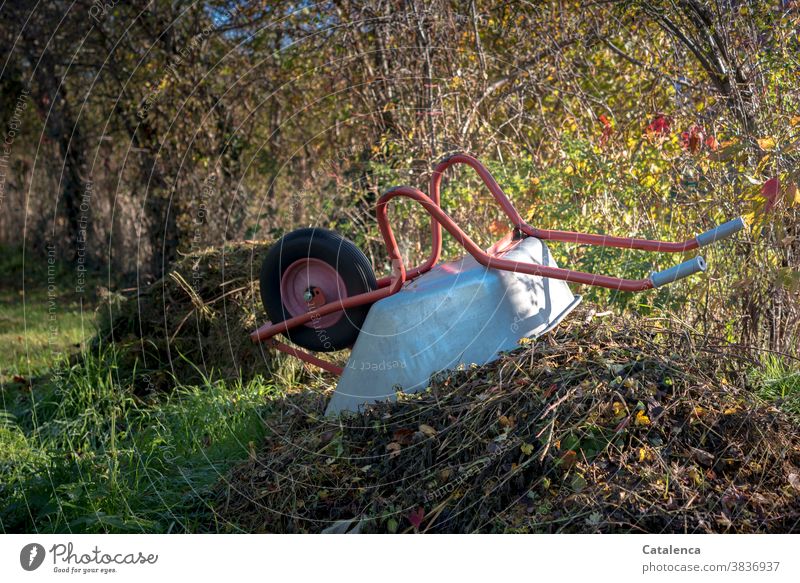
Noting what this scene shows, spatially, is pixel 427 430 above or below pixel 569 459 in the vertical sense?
above

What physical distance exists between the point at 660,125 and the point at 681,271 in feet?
6.17

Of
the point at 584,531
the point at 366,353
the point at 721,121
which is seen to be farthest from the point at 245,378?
the point at 721,121

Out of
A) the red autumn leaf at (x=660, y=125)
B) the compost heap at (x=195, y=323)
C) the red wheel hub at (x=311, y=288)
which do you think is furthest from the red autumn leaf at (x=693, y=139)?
→ the compost heap at (x=195, y=323)

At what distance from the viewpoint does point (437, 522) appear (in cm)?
304

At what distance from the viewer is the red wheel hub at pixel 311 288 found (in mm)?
3834

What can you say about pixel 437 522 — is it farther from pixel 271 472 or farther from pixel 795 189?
pixel 795 189

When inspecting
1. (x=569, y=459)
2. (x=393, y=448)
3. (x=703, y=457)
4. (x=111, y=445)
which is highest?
(x=111, y=445)

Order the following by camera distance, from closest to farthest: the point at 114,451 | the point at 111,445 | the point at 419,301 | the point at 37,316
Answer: the point at 114,451 < the point at 419,301 < the point at 111,445 < the point at 37,316

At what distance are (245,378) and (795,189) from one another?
2979 mm

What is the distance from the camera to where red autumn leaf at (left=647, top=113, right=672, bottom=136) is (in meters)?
4.88

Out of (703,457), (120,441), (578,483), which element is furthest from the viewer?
(120,441)

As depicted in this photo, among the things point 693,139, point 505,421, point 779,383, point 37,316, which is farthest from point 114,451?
point 37,316

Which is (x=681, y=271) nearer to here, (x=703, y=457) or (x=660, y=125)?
(x=703, y=457)

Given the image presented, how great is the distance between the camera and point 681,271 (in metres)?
3.23
